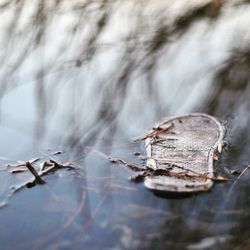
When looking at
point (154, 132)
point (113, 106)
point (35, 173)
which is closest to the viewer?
point (35, 173)

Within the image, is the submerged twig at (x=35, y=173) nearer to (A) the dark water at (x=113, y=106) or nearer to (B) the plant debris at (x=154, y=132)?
(A) the dark water at (x=113, y=106)

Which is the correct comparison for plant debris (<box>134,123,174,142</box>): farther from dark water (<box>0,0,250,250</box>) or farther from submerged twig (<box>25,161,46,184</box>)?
submerged twig (<box>25,161,46,184</box>)

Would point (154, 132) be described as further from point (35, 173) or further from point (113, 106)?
point (35, 173)

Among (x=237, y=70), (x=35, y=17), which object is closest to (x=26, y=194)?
(x=237, y=70)

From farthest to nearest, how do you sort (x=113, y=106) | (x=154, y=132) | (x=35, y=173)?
(x=113, y=106), (x=154, y=132), (x=35, y=173)

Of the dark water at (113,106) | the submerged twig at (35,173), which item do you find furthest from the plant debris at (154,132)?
the submerged twig at (35,173)

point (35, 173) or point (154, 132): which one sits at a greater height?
point (35, 173)

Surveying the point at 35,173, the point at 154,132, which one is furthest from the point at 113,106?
the point at 35,173

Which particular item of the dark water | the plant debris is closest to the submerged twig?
the dark water
